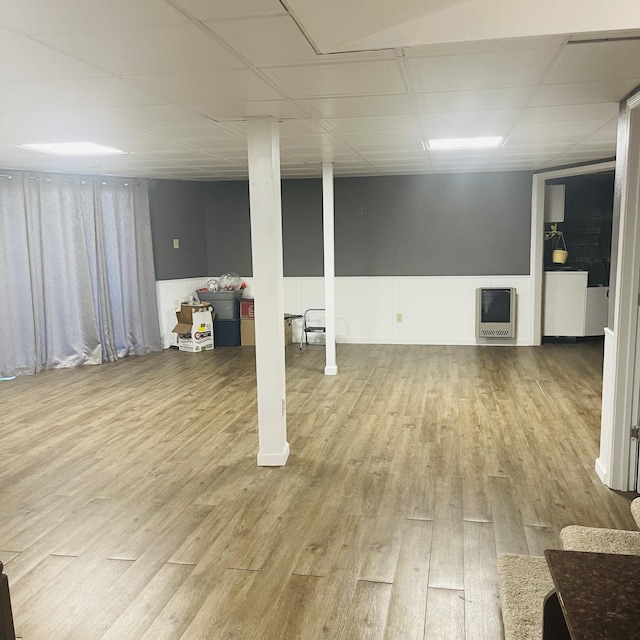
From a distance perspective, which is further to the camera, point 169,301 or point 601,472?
point 169,301

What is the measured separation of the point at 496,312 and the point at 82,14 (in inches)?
259

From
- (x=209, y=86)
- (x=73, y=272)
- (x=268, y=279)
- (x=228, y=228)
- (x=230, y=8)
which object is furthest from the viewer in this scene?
(x=228, y=228)

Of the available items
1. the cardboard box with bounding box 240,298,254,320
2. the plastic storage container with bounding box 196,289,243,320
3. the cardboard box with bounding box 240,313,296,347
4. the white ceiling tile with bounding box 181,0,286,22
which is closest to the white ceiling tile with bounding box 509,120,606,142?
the white ceiling tile with bounding box 181,0,286,22

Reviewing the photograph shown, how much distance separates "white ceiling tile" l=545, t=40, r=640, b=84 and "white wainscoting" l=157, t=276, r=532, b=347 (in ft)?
16.8

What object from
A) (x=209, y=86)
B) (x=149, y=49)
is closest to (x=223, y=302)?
(x=209, y=86)

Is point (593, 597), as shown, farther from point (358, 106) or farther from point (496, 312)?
point (496, 312)

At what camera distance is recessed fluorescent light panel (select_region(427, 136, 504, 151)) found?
4.67m

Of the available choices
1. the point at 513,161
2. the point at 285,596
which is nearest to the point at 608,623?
the point at 285,596

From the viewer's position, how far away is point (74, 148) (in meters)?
4.77

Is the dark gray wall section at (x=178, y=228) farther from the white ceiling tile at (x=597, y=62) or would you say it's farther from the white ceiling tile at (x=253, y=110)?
the white ceiling tile at (x=597, y=62)

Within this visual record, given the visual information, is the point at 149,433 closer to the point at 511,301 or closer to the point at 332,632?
the point at 332,632

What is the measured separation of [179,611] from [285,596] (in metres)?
0.42

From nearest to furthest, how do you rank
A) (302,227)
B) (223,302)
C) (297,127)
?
(297,127) → (223,302) → (302,227)

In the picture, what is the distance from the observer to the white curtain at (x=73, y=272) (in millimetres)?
6094
